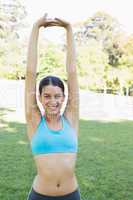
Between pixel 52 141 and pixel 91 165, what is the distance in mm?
4099

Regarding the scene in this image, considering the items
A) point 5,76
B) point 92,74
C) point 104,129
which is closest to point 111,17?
point 92,74

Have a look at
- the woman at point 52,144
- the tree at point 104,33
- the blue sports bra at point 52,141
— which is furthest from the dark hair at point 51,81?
the tree at point 104,33

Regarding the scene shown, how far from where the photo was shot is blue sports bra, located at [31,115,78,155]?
2.07 metres

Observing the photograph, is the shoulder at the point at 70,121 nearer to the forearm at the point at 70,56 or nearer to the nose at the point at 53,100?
Result: the nose at the point at 53,100

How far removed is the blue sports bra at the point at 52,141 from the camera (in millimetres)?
2066

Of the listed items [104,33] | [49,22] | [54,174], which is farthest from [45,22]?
[104,33]

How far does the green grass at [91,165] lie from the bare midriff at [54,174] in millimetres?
2361

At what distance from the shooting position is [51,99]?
2104 mm

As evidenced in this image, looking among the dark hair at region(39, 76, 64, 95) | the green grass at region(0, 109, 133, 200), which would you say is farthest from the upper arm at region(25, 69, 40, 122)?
the green grass at region(0, 109, 133, 200)

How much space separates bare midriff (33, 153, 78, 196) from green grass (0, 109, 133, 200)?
2361 millimetres

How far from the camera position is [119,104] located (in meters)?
20.2

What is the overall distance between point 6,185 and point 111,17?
123ft

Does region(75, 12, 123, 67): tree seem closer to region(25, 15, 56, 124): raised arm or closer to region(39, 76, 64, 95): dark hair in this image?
region(25, 15, 56, 124): raised arm

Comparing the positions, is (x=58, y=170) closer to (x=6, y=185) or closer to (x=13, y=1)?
(x=6, y=185)
